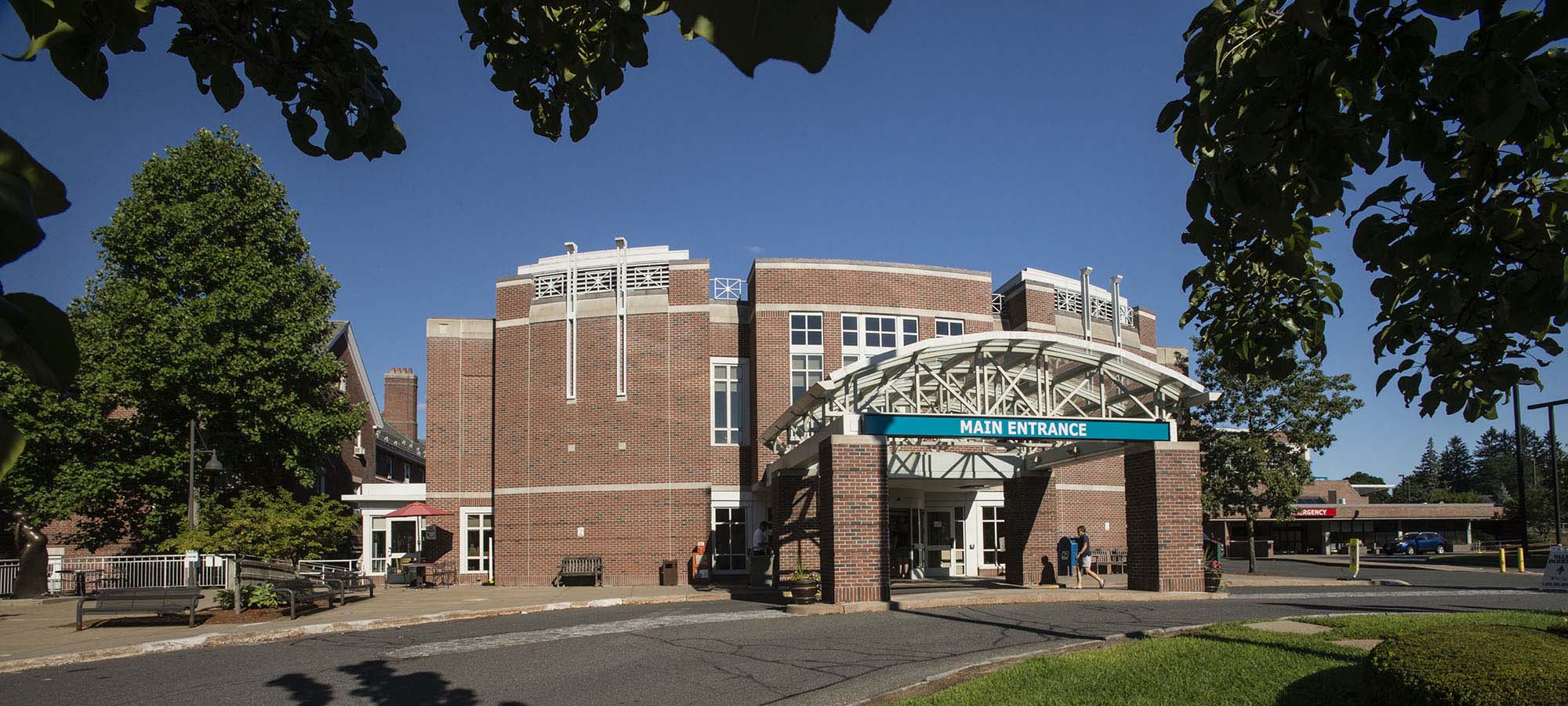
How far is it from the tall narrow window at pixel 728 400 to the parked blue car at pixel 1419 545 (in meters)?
45.7

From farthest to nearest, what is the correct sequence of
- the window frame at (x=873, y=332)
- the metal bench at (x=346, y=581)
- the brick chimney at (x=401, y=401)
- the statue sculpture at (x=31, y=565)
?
the brick chimney at (x=401, y=401)
the window frame at (x=873, y=332)
the statue sculpture at (x=31, y=565)
the metal bench at (x=346, y=581)

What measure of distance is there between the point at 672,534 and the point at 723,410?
3.86m

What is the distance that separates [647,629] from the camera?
1490 centimetres

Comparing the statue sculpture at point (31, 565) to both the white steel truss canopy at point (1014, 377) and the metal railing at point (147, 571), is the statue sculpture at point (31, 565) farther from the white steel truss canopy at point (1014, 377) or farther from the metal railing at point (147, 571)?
the white steel truss canopy at point (1014, 377)

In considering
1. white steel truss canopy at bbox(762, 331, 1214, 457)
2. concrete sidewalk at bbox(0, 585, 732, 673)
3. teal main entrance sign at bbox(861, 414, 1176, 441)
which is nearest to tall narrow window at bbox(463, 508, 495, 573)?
concrete sidewalk at bbox(0, 585, 732, 673)

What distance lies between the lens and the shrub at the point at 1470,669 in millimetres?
6070

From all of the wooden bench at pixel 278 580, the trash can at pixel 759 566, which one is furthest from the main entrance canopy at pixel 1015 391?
the wooden bench at pixel 278 580

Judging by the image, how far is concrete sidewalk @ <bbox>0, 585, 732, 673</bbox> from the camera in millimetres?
13812

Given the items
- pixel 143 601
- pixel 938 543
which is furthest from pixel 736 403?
pixel 143 601

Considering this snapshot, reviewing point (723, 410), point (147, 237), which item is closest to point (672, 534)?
point (723, 410)

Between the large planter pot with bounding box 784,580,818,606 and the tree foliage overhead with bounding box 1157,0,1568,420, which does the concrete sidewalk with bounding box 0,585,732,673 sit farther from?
the tree foliage overhead with bounding box 1157,0,1568,420

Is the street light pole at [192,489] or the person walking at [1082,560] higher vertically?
the street light pole at [192,489]

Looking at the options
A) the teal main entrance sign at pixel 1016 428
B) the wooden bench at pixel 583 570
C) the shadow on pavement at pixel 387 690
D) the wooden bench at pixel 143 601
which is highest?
the teal main entrance sign at pixel 1016 428

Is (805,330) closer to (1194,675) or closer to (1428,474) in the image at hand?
(1194,675)
